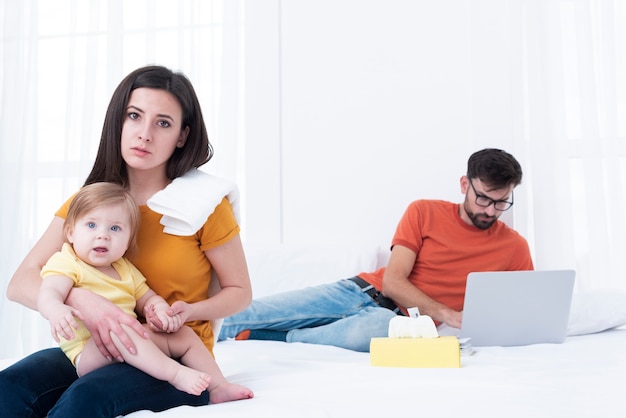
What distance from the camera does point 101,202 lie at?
1547 millimetres

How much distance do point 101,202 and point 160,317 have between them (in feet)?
0.95

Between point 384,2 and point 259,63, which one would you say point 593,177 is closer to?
point 384,2

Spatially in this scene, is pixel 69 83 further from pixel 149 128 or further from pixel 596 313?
pixel 596 313

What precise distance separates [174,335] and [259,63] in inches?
84.1

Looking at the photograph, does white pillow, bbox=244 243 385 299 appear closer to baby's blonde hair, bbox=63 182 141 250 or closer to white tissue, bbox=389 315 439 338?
white tissue, bbox=389 315 439 338

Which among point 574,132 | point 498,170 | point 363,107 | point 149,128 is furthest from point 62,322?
point 574,132

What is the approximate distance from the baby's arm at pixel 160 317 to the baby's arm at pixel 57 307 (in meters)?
0.15

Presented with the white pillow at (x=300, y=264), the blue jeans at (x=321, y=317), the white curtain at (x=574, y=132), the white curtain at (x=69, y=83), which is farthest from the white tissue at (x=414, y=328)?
the white curtain at (x=69, y=83)

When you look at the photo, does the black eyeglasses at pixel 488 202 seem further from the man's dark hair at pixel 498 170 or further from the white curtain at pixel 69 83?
the white curtain at pixel 69 83

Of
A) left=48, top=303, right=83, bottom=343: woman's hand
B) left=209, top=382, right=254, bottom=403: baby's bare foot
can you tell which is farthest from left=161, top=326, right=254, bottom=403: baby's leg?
left=48, top=303, right=83, bottom=343: woman's hand

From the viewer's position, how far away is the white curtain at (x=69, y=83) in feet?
11.3

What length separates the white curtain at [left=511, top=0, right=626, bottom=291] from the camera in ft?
9.78

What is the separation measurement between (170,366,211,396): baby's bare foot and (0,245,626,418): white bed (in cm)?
6

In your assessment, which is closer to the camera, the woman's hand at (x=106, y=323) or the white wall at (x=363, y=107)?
the woman's hand at (x=106, y=323)
